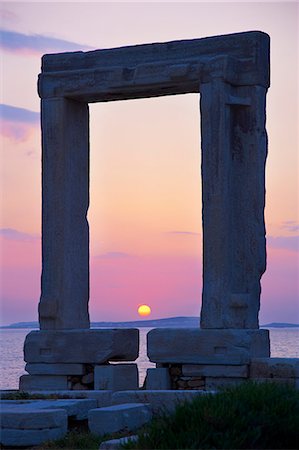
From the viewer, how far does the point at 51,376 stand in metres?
17.4

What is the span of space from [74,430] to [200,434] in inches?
109

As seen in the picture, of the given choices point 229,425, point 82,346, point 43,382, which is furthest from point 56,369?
point 229,425

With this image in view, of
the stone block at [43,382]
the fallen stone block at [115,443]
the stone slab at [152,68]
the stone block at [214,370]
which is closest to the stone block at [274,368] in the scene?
the stone block at [214,370]

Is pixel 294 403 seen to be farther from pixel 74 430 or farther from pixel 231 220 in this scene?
pixel 231 220

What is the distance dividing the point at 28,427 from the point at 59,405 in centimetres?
80

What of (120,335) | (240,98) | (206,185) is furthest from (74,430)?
(240,98)

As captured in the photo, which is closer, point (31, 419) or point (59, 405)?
point (31, 419)

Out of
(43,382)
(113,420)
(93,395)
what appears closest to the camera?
(113,420)

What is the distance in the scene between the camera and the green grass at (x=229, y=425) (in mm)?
11219

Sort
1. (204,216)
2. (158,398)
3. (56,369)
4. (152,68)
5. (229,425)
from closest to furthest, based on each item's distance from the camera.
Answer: (229,425) < (158,398) < (204,216) < (152,68) < (56,369)

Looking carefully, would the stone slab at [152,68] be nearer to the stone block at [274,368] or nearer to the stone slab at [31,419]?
the stone block at [274,368]

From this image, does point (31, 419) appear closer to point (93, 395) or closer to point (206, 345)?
point (93, 395)

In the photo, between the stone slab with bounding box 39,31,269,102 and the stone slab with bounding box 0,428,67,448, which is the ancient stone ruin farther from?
the stone slab with bounding box 0,428,67,448

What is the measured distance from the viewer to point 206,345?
53.2 ft
